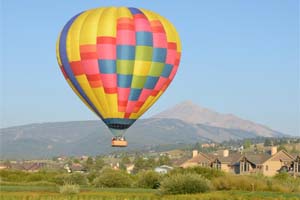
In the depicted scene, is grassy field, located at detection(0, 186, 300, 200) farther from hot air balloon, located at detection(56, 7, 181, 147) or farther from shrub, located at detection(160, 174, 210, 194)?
hot air balloon, located at detection(56, 7, 181, 147)

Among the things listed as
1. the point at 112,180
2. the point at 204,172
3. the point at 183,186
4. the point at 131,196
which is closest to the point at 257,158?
the point at 204,172

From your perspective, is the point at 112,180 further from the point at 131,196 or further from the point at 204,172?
the point at 131,196

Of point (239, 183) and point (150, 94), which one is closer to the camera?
point (150, 94)

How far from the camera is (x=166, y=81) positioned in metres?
48.1

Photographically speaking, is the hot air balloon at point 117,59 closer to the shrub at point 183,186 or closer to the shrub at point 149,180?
the shrub at point 183,186

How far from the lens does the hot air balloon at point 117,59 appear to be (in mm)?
45594

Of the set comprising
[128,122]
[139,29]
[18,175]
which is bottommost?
[18,175]

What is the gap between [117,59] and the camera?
45594 millimetres

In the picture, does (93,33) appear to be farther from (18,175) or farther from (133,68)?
(18,175)

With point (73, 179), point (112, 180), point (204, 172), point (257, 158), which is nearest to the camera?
point (112, 180)

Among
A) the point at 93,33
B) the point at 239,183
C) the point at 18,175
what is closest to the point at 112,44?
the point at 93,33

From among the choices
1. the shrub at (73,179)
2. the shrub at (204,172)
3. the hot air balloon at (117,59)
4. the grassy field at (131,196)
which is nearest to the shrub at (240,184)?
the grassy field at (131,196)

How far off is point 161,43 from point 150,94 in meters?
3.61

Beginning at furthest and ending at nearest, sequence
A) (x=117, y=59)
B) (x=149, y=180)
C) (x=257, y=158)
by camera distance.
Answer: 1. (x=257, y=158)
2. (x=149, y=180)
3. (x=117, y=59)
